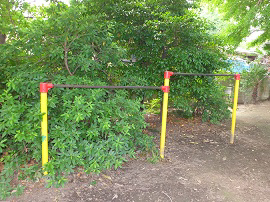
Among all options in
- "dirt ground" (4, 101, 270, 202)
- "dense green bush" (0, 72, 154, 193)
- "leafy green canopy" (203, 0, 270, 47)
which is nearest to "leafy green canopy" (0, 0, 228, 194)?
"dense green bush" (0, 72, 154, 193)

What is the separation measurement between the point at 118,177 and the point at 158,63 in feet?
7.30

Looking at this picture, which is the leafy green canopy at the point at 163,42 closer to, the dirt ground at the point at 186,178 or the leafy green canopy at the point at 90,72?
the leafy green canopy at the point at 90,72

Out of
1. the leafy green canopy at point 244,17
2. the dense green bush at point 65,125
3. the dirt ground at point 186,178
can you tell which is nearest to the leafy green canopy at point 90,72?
the dense green bush at point 65,125

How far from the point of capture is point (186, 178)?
9.45ft

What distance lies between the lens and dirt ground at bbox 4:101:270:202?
2.45m

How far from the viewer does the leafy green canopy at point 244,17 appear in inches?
217

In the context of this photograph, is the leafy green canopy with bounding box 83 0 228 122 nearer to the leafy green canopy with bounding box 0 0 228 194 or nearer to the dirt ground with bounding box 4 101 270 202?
the leafy green canopy with bounding box 0 0 228 194

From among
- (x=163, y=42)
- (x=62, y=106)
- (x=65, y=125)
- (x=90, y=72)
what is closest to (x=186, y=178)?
(x=65, y=125)

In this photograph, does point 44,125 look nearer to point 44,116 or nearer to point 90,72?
point 44,116

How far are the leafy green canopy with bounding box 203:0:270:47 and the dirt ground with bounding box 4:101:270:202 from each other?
110 inches

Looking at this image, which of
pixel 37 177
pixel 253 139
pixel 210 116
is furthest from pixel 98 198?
pixel 210 116

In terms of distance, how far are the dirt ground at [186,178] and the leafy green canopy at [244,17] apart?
9.20 ft

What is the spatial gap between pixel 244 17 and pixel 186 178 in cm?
457

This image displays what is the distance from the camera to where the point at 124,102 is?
10.2ft
